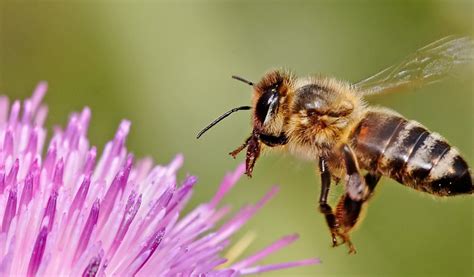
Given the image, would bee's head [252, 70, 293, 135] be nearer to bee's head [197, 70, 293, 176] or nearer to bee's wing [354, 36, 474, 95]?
bee's head [197, 70, 293, 176]

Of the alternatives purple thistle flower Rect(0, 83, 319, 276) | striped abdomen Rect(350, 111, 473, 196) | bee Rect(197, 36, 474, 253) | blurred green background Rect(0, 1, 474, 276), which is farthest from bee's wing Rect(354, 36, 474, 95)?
blurred green background Rect(0, 1, 474, 276)

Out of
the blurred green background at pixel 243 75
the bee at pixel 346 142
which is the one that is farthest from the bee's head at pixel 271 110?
the blurred green background at pixel 243 75

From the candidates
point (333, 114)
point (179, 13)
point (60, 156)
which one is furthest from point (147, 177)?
point (179, 13)

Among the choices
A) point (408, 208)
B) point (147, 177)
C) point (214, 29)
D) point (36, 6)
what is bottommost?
point (408, 208)

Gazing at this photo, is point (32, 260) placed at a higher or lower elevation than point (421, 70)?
higher

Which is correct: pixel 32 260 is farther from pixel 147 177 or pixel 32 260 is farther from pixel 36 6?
pixel 36 6

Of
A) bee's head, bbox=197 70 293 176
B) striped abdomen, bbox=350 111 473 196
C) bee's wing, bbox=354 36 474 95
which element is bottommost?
striped abdomen, bbox=350 111 473 196

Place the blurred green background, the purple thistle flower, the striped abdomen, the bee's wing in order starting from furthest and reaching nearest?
1. the blurred green background
2. the bee's wing
3. the striped abdomen
4. the purple thistle flower

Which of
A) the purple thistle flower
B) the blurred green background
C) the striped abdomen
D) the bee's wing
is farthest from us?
the blurred green background
